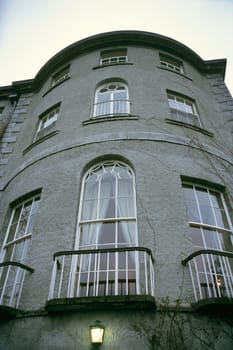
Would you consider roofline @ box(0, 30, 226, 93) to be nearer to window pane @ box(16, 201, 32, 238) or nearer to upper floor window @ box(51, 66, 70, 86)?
upper floor window @ box(51, 66, 70, 86)

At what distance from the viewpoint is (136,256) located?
5.47m

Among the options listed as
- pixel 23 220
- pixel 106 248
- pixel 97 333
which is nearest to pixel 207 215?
pixel 106 248

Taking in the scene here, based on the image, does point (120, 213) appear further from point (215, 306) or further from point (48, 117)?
point (48, 117)

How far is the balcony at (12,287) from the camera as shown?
16.6 feet

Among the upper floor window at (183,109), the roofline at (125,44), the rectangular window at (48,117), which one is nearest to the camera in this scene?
the upper floor window at (183,109)

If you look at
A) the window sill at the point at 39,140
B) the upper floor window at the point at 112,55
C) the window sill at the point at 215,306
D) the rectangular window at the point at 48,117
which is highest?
the upper floor window at the point at 112,55

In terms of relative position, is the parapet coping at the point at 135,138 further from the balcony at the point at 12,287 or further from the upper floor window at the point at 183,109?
the balcony at the point at 12,287

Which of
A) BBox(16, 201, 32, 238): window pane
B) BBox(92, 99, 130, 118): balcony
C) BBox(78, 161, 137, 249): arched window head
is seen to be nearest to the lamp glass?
BBox(78, 161, 137, 249): arched window head

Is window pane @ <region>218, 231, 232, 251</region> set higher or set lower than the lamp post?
higher

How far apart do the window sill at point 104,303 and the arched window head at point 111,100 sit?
617 centimetres

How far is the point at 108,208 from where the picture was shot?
6637 mm

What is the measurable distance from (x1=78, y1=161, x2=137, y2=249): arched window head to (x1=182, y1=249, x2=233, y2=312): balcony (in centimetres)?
138

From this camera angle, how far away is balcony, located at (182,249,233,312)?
5.03 m

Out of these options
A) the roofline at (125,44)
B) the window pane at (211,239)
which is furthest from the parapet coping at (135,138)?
the roofline at (125,44)
